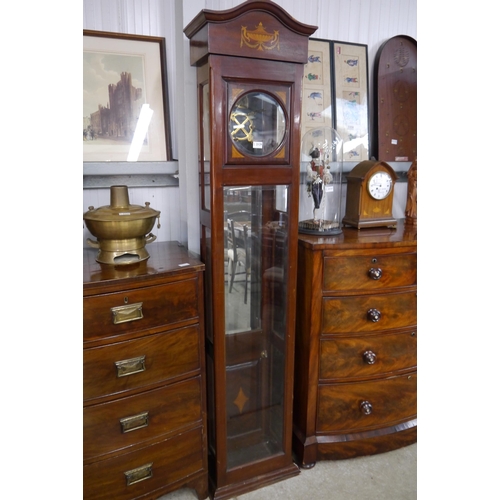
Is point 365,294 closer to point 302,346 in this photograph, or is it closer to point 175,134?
A: point 302,346

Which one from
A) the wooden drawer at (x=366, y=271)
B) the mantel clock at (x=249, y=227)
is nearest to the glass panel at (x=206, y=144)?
the mantel clock at (x=249, y=227)

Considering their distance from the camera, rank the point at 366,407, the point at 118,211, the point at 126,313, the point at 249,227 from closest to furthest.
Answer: the point at 126,313 < the point at 118,211 < the point at 249,227 < the point at 366,407

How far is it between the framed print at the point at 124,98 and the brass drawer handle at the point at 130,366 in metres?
0.91

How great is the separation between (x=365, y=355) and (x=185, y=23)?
172 cm

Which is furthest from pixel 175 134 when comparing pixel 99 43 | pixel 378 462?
pixel 378 462

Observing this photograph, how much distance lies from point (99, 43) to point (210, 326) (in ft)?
4.36

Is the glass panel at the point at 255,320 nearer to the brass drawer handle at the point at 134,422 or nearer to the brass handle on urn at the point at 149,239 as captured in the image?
the brass handle on urn at the point at 149,239

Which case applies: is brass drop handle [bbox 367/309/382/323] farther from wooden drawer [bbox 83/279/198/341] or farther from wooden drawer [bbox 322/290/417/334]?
wooden drawer [bbox 83/279/198/341]

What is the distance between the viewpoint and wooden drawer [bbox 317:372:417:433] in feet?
6.91

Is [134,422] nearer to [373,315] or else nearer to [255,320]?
[255,320]

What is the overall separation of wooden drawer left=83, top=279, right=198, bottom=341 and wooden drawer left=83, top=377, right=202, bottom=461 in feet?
0.91

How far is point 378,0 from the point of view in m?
2.49

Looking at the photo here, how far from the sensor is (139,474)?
5.61 ft

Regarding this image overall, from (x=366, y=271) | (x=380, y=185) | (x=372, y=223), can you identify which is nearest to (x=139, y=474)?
(x=366, y=271)
